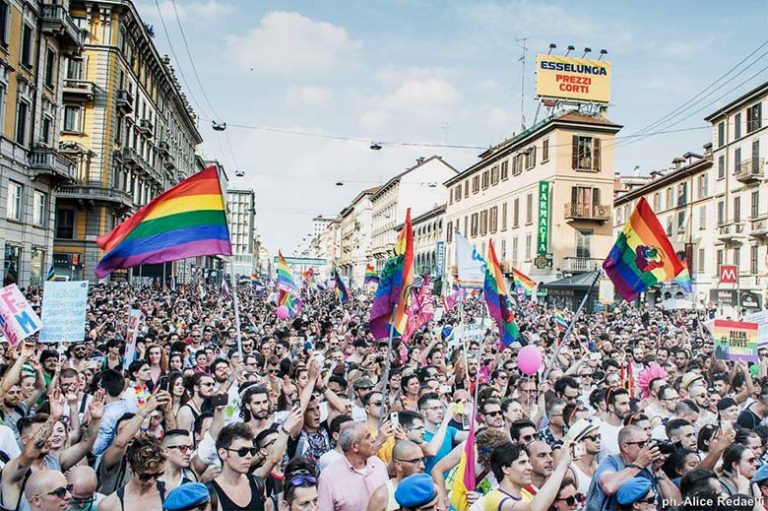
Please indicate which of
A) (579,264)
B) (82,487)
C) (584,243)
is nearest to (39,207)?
(82,487)

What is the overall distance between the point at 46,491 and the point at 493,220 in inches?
1974

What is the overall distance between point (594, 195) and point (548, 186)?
2.91 metres

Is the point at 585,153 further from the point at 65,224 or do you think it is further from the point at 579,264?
the point at 65,224

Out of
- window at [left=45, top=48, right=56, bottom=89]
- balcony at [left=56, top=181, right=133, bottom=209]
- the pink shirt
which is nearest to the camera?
the pink shirt

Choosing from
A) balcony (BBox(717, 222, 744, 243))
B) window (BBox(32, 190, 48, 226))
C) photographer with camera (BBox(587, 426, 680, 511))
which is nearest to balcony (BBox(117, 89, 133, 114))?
window (BBox(32, 190, 48, 226))

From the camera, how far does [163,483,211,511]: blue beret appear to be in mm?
3629

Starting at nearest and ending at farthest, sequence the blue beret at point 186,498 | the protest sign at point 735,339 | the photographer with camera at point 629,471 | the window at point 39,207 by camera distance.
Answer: the blue beret at point 186,498 → the photographer with camera at point 629,471 → the protest sign at point 735,339 → the window at point 39,207

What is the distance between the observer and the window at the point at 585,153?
42062 millimetres

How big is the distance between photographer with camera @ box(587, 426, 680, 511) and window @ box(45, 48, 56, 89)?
31338mm

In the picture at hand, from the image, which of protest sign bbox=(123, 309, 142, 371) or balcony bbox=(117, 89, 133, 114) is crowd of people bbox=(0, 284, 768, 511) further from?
balcony bbox=(117, 89, 133, 114)

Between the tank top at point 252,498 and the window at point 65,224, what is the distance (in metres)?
39.5

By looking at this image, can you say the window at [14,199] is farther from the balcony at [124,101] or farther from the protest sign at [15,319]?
the protest sign at [15,319]

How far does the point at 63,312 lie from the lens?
30.9 feet

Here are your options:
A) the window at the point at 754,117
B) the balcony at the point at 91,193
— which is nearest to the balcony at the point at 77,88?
the balcony at the point at 91,193
